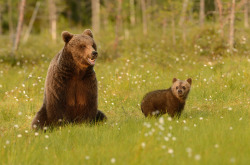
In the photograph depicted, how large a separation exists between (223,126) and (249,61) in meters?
5.87

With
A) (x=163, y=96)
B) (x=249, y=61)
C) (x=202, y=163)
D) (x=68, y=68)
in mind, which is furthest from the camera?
(x=249, y=61)

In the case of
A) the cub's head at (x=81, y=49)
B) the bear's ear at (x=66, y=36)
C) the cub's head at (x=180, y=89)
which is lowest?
the cub's head at (x=180, y=89)

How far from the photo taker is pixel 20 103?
354 inches

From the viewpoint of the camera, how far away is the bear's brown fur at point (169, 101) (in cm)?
722

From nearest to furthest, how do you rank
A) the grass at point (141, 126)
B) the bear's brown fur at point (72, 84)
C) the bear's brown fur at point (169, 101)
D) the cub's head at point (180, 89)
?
the grass at point (141, 126) → the bear's brown fur at point (72, 84) → the cub's head at point (180, 89) → the bear's brown fur at point (169, 101)

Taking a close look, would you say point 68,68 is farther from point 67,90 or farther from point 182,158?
point 182,158

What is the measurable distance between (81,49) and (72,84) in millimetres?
627

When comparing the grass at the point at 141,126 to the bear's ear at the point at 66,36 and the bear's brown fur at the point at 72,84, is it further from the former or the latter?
the bear's ear at the point at 66,36

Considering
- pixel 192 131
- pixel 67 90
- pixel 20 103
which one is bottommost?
pixel 20 103

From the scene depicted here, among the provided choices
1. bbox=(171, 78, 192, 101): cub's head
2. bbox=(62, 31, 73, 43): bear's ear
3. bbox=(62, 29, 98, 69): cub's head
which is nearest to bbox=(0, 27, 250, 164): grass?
bbox=(171, 78, 192, 101): cub's head

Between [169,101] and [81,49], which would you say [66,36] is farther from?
[169,101]

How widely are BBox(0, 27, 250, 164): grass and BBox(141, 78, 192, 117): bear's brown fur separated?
28cm

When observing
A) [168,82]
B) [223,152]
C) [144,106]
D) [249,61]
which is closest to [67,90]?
[144,106]

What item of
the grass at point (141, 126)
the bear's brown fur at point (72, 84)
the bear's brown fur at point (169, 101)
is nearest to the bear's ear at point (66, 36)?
the bear's brown fur at point (72, 84)
